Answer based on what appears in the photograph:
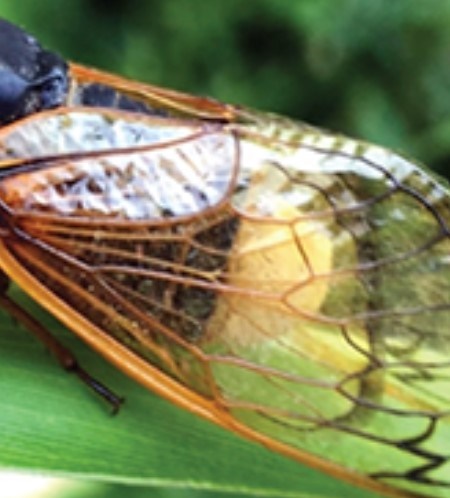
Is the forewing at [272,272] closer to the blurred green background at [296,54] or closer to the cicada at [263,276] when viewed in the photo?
the cicada at [263,276]

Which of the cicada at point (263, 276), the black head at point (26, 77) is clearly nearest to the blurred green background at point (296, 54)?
the black head at point (26, 77)

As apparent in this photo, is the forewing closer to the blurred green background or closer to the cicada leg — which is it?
the cicada leg

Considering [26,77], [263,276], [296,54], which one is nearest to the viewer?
[263,276]

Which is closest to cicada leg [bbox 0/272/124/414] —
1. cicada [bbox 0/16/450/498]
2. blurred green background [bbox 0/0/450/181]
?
cicada [bbox 0/16/450/498]

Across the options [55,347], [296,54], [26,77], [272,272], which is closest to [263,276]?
[272,272]

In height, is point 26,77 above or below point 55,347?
above

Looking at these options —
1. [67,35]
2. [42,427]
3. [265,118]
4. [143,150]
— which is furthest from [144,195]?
[67,35]

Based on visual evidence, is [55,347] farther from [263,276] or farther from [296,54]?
[296,54]

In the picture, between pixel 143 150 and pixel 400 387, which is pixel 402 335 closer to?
pixel 400 387
